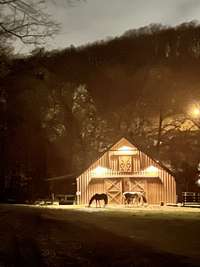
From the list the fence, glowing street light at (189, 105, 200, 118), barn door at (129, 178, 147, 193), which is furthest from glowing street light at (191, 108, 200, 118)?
barn door at (129, 178, 147, 193)

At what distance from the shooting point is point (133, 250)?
16.2 metres

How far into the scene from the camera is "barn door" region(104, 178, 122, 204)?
4584 cm

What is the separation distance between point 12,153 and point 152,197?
61.1 ft

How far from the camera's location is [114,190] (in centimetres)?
4597

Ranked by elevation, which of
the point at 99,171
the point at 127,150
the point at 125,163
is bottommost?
the point at 99,171

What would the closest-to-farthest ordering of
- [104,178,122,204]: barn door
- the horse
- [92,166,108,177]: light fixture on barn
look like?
the horse
[104,178,122,204]: barn door
[92,166,108,177]: light fixture on barn

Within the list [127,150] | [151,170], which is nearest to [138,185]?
[151,170]

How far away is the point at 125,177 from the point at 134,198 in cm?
284

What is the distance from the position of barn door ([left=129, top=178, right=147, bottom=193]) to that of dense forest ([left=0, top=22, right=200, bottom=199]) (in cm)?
452

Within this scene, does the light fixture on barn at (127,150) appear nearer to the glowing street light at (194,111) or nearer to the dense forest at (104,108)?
the dense forest at (104,108)

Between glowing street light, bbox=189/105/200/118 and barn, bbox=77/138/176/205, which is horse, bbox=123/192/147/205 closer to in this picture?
barn, bbox=77/138/176/205

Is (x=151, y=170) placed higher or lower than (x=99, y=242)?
higher

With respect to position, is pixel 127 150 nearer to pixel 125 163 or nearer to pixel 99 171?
pixel 125 163

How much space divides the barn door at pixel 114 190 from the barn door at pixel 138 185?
1.01 meters
